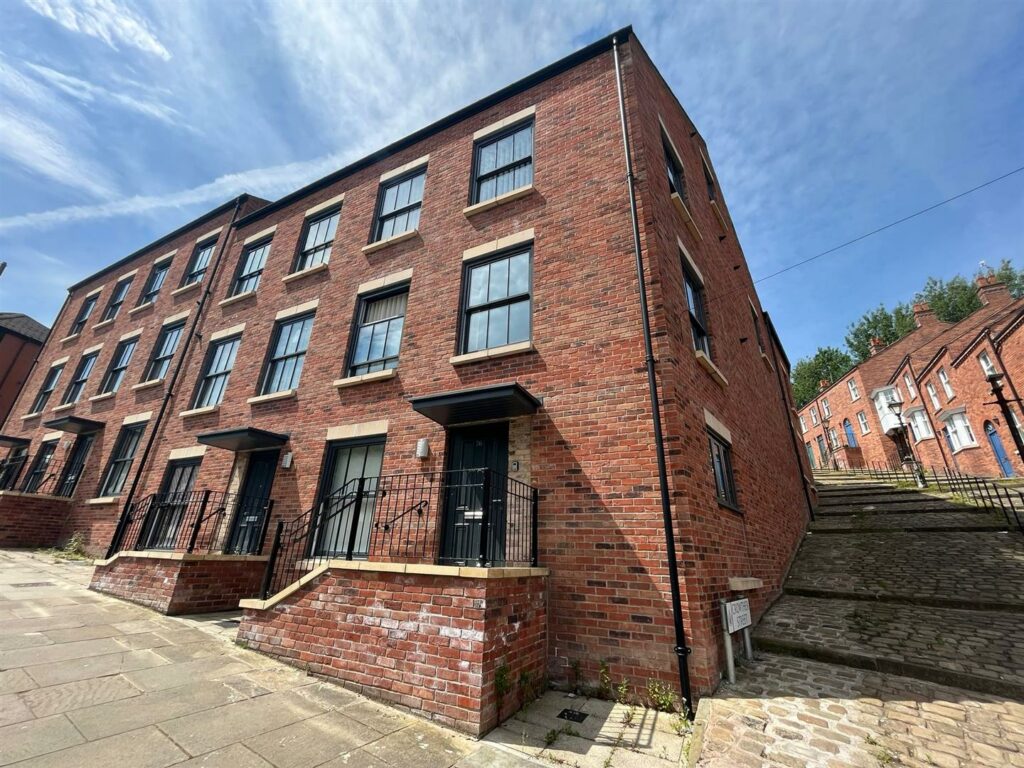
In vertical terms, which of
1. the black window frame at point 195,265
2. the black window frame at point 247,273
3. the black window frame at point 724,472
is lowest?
the black window frame at point 724,472

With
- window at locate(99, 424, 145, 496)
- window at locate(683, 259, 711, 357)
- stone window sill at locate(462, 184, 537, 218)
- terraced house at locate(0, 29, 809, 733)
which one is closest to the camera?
terraced house at locate(0, 29, 809, 733)

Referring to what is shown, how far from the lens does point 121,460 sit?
1192 cm

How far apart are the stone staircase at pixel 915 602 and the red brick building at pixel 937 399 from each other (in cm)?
462

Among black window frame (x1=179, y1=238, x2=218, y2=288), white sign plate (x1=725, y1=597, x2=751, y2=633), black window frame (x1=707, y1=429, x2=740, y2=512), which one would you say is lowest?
white sign plate (x1=725, y1=597, x2=751, y2=633)

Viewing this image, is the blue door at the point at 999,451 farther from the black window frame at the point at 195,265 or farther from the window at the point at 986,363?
the black window frame at the point at 195,265

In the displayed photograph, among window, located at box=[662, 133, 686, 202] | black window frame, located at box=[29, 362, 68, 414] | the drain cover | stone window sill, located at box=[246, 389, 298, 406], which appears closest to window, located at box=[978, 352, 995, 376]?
window, located at box=[662, 133, 686, 202]

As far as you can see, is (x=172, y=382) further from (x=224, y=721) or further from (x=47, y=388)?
(x=224, y=721)

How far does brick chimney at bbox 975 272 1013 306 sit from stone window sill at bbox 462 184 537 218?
31937mm

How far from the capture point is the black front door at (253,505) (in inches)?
330

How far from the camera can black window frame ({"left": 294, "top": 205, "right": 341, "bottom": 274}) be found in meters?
11.0

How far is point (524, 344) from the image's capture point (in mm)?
6609

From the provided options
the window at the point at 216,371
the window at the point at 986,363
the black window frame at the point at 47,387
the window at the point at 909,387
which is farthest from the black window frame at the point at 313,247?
the window at the point at 909,387

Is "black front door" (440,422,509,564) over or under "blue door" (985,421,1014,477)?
under

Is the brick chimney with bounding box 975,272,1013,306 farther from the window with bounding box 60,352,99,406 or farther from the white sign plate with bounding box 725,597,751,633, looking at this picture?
the window with bounding box 60,352,99,406
